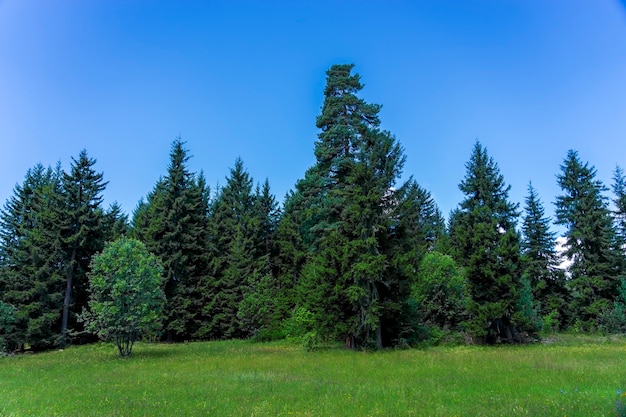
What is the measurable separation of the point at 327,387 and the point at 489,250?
A: 18900 millimetres

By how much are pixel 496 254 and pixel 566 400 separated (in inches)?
706

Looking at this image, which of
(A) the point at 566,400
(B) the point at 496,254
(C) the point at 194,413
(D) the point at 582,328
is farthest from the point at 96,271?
(D) the point at 582,328

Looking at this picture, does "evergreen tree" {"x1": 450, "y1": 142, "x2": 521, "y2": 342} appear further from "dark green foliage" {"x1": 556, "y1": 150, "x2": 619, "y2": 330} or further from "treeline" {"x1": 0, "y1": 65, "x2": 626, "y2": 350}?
"dark green foliage" {"x1": 556, "y1": 150, "x2": 619, "y2": 330}

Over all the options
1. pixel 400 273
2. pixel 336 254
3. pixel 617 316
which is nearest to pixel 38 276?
pixel 336 254

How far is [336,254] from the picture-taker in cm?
2230

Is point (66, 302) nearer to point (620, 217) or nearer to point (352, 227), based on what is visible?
point (352, 227)

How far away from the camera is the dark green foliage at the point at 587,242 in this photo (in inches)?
1459

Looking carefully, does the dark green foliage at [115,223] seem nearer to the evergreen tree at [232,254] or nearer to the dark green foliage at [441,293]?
the evergreen tree at [232,254]

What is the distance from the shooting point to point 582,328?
36.8 m

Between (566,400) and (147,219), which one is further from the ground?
(147,219)

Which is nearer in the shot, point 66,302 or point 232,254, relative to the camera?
point 66,302

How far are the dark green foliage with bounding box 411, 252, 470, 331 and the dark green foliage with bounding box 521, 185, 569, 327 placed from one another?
16.8 meters

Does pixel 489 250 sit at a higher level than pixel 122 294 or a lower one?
higher

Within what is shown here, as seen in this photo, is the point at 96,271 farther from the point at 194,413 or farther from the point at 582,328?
the point at 582,328
